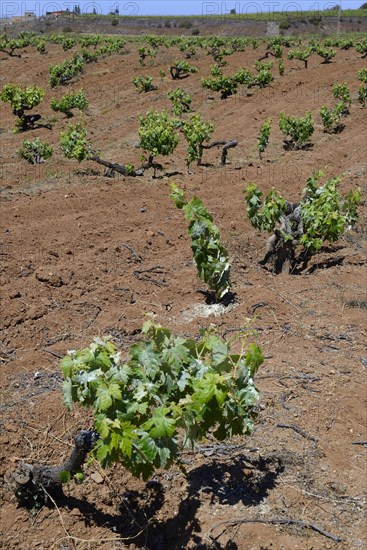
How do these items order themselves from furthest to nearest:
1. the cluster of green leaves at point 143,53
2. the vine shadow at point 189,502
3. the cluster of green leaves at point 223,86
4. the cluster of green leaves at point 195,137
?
the cluster of green leaves at point 143,53 → the cluster of green leaves at point 223,86 → the cluster of green leaves at point 195,137 → the vine shadow at point 189,502

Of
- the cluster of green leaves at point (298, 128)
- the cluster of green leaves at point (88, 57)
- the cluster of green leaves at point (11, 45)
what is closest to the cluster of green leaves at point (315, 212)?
the cluster of green leaves at point (298, 128)

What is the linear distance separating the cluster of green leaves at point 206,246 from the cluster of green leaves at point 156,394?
2.94 meters

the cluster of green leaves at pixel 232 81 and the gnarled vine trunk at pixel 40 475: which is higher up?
the gnarled vine trunk at pixel 40 475

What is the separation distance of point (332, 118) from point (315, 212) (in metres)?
10.7

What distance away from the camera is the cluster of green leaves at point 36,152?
582 inches

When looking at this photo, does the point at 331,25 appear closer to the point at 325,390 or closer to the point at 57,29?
the point at 57,29

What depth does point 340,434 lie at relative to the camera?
5008 millimetres

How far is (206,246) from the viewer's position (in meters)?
6.92

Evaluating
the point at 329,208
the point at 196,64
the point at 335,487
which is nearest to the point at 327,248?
the point at 329,208

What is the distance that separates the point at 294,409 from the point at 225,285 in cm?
206

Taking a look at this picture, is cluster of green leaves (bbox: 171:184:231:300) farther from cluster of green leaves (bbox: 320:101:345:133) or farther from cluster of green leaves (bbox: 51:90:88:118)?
cluster of green leaves (bbox: 51:90:88:118)

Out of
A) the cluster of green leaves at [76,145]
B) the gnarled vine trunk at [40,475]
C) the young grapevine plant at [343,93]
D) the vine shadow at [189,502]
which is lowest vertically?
the young grapevine plant at [343,93]

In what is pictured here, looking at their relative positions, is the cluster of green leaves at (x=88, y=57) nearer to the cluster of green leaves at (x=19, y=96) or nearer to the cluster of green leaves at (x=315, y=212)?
the cluster of green leaves at (x=19, y=96)

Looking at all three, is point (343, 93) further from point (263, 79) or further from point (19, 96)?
point (19, 96)
